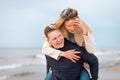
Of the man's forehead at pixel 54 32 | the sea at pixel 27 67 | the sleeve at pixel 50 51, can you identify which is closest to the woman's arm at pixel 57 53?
the sleeve at pixel 50 51

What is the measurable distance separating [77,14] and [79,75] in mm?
657

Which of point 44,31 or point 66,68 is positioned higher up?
point 44,31

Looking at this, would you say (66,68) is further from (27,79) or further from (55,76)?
(27,79)

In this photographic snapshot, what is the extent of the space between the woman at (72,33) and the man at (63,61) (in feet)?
0.14

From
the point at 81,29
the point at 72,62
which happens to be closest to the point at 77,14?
the point at 81,29

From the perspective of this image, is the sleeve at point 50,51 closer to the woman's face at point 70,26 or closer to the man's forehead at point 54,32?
the man's forehead at point 54,32

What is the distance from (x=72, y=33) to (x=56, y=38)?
175mm

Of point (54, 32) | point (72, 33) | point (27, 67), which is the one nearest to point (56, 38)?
point (54, 32)

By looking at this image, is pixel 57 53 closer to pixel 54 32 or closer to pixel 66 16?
pixel 54 32

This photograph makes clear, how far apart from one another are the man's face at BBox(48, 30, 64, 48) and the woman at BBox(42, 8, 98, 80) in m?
0.05

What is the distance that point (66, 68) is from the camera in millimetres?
5133

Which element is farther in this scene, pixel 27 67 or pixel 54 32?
pixel 27 67

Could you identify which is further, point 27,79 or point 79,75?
point 27,79

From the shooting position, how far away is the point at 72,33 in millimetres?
5109
